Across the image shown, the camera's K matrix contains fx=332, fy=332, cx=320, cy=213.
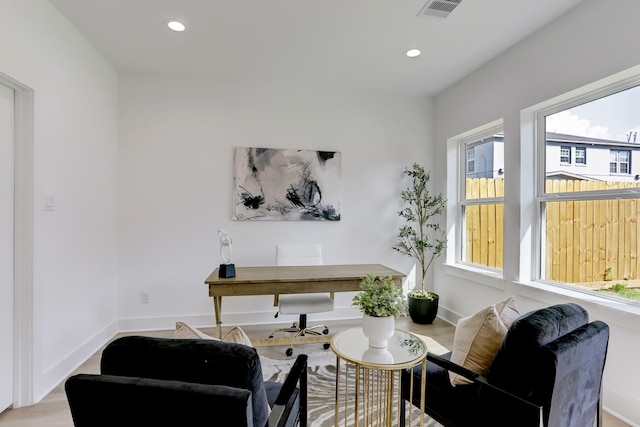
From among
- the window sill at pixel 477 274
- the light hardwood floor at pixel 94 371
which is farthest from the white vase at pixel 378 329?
the window sill at pixel 477 274

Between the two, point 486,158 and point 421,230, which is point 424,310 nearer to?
point 421,230

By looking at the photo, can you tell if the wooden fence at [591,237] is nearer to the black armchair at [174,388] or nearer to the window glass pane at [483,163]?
the window glass pane at [483,163]

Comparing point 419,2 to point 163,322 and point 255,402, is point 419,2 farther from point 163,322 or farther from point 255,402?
point 163,322

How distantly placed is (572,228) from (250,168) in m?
3.06

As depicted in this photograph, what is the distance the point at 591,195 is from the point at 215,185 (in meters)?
3.42

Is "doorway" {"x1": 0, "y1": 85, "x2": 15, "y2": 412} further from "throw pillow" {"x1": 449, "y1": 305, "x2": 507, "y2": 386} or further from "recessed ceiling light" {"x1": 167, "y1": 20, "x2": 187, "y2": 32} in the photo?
"throw pillow" {"x1": 449, "y1": 305, "x2": 507, "y2": 386}

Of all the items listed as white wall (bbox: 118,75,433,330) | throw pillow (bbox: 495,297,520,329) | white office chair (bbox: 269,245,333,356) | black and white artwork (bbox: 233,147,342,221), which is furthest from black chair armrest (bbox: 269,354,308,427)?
black and white artwork (bbox: 233,147,342,221)

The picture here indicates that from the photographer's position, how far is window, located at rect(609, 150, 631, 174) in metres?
2.25

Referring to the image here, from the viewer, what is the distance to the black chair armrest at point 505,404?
1.24m

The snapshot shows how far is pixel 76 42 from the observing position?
2721mm

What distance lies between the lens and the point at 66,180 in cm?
260

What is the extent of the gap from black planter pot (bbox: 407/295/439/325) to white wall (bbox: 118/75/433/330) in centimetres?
58

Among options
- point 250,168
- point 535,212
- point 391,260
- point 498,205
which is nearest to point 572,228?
point 535,212

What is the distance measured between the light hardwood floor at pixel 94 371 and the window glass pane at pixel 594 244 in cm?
92
